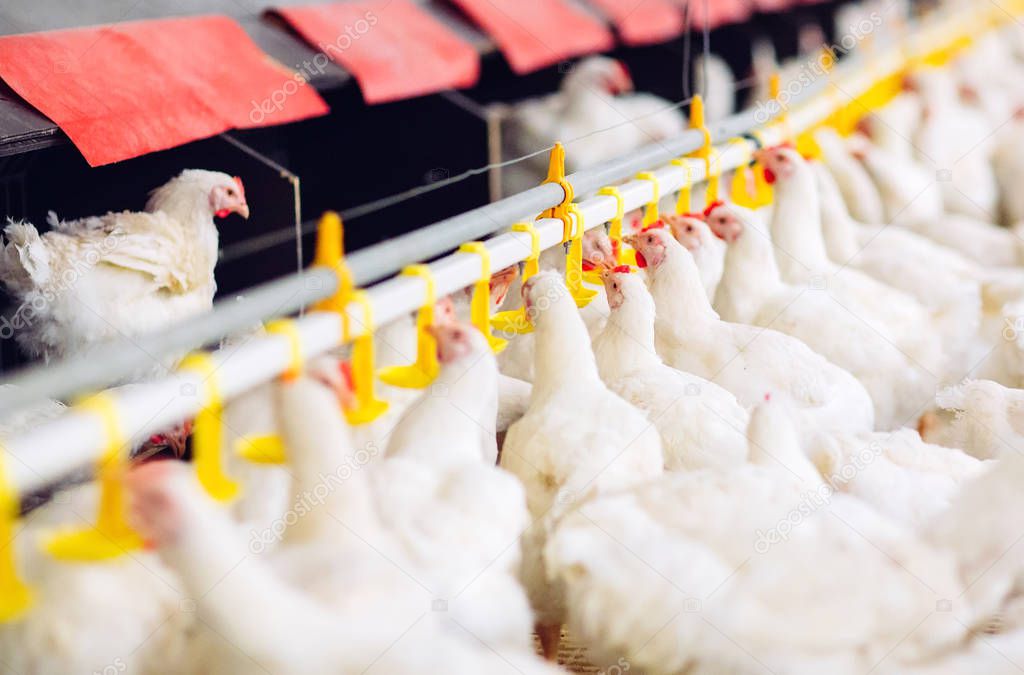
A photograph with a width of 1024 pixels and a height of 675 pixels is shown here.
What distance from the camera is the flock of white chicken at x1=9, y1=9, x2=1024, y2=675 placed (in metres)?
1.08

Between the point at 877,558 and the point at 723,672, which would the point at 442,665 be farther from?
the point at 877,558

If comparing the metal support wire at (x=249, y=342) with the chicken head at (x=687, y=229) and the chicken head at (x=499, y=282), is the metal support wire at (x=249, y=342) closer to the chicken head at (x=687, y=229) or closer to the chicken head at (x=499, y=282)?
the chicken head at (x=499, y=282)

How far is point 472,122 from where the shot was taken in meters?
3.71

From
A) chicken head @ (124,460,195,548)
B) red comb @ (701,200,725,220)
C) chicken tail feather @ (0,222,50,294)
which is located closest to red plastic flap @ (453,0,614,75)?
red comb @ (701,200,725,220)

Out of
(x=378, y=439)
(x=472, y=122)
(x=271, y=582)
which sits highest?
(x=271, y=582)

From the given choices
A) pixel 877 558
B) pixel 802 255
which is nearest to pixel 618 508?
pixel 877 558

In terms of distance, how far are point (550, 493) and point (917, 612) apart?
1.58ft

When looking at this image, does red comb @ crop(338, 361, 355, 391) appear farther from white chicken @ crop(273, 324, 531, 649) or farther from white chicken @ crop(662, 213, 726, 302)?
white chicken @ crop(662, 213, 726, 302)

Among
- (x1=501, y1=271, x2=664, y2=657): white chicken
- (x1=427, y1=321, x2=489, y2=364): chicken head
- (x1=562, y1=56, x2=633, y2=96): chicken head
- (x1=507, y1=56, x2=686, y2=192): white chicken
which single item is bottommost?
(x1=507, y1=56, x2=686, y2=192): white chicken

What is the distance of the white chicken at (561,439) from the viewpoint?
1456 millimetres

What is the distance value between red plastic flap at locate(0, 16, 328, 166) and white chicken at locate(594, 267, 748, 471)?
1051 mm

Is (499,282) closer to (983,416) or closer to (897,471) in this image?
(897,471)

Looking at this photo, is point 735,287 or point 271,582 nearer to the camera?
point 271,582

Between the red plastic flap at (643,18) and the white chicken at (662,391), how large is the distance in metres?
2.73
